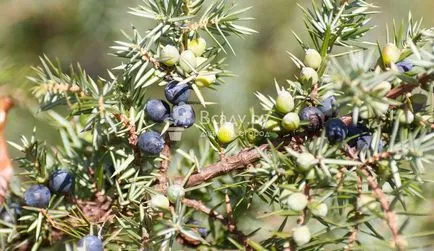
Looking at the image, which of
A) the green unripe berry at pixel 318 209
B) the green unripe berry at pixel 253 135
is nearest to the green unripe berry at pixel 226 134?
the green unripe berry at pixel 253 135

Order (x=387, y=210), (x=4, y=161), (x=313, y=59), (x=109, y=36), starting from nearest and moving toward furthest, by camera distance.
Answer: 1. (x=387, y=210)
2. (x=313, y=59)
3. (x=4, y=161)
4. (x=109, y=36)

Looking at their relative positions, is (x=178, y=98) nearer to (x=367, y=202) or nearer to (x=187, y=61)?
(x=187, y=61)

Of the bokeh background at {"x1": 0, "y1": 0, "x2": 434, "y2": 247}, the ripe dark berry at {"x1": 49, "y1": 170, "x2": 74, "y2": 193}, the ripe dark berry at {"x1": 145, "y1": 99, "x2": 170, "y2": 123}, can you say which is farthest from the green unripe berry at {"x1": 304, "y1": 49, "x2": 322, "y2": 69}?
the bokeh background at {"x1": 0, "y1": 0, "x2": 434, "y2": 247}

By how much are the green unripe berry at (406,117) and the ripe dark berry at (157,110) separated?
0.18 meters

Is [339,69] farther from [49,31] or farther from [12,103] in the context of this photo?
[49,31]

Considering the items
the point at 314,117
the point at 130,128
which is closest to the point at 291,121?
the point at 314,117

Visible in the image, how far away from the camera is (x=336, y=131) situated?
468 millimetres

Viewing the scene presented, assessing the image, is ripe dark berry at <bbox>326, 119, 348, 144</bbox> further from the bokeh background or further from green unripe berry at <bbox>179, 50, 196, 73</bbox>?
the bokeh background

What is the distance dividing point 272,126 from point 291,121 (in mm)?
24

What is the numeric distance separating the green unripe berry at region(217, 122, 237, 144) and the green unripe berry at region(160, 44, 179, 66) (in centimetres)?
7

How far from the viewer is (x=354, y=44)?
1.82ft

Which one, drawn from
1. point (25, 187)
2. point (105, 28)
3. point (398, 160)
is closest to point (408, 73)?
point (398, 160)

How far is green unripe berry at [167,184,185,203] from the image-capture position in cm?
50

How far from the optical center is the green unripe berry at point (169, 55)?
0.50m
